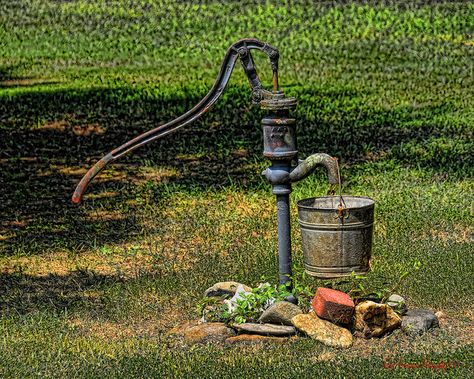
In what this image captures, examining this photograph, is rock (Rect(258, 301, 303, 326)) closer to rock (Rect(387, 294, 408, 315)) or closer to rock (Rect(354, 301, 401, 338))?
rock (Rect(354, 301, 401, 338))

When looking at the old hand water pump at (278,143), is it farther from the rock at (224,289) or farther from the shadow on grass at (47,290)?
the shadow on grass at (47,290)

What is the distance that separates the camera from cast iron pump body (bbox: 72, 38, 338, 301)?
6.88 m

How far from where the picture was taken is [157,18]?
22312mm

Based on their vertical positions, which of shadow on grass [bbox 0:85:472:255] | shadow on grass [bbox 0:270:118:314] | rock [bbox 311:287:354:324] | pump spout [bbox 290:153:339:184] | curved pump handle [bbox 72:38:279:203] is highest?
curved pump handle [bbox 72:38:279:203]

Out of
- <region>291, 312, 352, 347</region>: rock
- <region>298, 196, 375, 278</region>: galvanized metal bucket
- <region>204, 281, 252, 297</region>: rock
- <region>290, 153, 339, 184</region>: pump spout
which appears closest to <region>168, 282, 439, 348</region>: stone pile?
<region>291, 312, 352, 347</region>: rock

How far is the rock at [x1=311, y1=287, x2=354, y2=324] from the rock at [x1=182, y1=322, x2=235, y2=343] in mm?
533

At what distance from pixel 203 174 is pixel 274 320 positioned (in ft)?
16.1

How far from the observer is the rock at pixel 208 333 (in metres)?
6.86

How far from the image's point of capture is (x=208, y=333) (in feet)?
22.6

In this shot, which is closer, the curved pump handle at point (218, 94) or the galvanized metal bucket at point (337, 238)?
the galvanized metal bucket at point (337, 238)

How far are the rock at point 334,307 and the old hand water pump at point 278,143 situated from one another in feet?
1.04

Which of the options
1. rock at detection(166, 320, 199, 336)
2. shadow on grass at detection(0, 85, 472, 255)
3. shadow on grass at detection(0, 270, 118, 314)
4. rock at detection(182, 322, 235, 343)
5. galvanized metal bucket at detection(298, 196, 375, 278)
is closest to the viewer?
galvanized metal bucket at detection(298, 196, 375, 278)

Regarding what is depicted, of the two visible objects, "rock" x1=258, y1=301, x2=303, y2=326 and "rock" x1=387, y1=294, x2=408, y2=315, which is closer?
"rock" x1=258, y1=301, x2=303, y2=326

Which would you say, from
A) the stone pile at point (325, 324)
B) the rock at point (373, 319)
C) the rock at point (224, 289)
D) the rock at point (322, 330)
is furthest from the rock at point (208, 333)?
the rock at point (373, 319)
